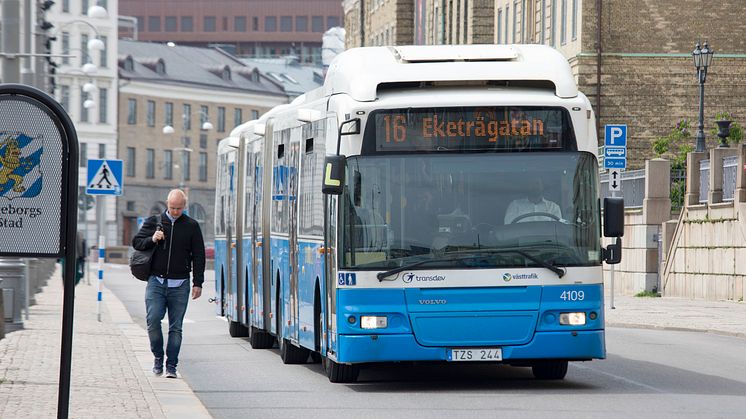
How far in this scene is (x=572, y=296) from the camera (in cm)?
1510

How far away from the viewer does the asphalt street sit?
1353cm

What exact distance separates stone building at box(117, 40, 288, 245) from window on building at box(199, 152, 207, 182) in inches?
2.9

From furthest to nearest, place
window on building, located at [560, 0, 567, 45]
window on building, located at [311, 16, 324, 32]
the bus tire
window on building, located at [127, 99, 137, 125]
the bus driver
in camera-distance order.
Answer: window on building, located at [311, 16, 324, 32]
window on building, located at [127, 99, 137, 125]
window on building, located at [560, 0, 567, 45]
the bus tire
the bus driver

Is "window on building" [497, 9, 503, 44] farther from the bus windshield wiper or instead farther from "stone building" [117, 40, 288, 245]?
"stone building" [117, 40, 288, 245]

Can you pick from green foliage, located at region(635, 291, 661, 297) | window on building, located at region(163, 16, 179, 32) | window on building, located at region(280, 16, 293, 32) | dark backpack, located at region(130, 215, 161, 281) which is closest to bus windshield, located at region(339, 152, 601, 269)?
dark backpack, located at region(130, 215, 161, 281)

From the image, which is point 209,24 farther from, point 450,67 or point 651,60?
point 450,67

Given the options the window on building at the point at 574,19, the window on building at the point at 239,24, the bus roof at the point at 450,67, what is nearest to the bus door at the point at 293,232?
the bus roof at the point at 450,67

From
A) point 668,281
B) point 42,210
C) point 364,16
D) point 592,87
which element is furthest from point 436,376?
point 364,16

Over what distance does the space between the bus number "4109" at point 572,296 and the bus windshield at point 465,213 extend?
255mm

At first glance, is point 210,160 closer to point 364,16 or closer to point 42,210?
point 364,16

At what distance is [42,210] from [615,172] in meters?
21.9

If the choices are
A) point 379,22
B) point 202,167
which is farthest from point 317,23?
point 379,22

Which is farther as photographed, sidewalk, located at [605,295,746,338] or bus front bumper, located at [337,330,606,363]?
sidewalk, located at [605,295,746,338]

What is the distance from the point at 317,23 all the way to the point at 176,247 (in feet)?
496
